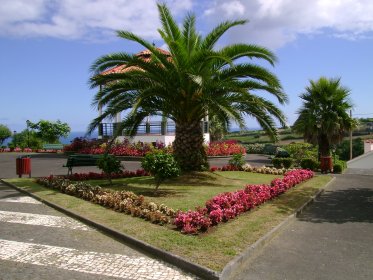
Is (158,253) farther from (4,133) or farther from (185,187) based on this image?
(4,133)

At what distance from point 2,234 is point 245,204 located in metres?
4.81

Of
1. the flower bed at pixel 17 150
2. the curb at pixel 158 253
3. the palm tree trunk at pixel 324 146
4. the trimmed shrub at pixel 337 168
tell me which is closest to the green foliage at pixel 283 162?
the trimmed shrub at pixel 337 168

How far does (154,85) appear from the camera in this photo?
1250 cm

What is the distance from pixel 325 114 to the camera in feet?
71.4

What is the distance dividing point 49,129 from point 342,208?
112 feet

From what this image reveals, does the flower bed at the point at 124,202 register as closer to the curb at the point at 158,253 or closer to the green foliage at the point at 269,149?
the curb at the point at 158,253

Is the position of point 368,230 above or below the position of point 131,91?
below

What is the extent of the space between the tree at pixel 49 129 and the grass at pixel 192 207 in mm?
26556

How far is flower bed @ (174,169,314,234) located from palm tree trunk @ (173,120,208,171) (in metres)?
3.13

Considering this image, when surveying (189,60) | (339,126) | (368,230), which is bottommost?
(368,230)

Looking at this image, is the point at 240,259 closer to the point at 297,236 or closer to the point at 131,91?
the point at 297,236

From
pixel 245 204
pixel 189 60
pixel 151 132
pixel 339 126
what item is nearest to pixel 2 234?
pixel 245 204

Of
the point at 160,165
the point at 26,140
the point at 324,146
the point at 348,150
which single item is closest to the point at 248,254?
the point at 160,165

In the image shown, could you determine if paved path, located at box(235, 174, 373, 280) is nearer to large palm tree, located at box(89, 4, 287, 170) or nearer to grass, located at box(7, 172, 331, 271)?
grass, located at box(7, 172, 331, 271)
